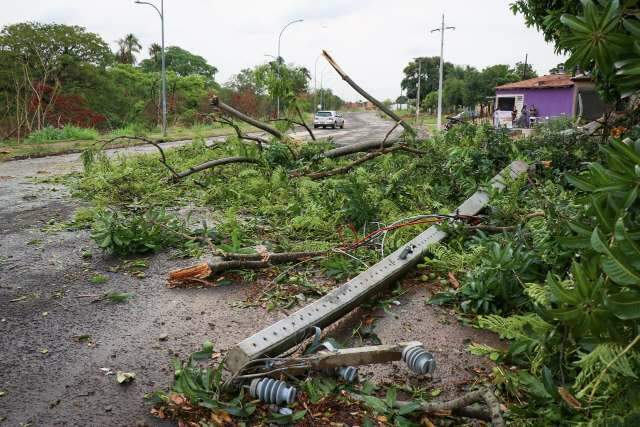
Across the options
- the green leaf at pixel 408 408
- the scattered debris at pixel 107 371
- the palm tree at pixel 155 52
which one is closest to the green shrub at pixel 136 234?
the scattered debris at pixel 107 371

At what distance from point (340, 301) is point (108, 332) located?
64.5 inches

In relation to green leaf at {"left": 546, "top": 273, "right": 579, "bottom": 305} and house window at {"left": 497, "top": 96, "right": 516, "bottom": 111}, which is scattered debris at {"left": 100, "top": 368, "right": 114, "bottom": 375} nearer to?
green leaf at {"left": 546, "top": 273, "right": 579, "bottom": 305}

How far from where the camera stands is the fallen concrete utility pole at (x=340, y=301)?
10.0ft

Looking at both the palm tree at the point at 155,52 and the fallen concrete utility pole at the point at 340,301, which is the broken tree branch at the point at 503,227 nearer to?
the fallen concrete utility pole at the point at 340,301

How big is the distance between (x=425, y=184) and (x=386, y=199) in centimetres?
81

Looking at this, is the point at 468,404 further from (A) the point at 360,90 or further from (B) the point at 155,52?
(B) the point at 155,52

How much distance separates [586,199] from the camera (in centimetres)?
156

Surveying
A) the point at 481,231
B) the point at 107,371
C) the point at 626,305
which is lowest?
the point at 107,371

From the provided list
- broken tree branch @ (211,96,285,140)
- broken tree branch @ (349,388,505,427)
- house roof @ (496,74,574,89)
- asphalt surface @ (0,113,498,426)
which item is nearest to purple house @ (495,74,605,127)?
house roof @ (496,74,574,89)

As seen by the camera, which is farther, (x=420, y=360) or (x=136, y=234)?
(x=136, y=234)

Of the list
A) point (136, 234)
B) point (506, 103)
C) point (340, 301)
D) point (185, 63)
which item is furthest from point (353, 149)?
point (185, 63)

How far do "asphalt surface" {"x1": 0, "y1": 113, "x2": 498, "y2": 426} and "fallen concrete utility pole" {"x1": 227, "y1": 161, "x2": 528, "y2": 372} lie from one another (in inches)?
8.4

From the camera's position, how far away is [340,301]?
12.6 feet

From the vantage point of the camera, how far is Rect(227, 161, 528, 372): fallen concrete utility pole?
10.0 ft
